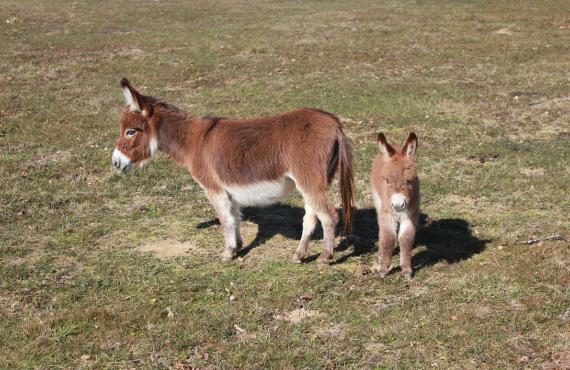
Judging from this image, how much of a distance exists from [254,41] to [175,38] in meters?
3.57

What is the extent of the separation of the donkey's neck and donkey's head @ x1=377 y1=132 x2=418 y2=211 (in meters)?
2.68

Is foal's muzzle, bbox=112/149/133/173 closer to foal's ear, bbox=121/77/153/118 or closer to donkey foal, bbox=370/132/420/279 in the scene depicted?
foal's ear, bbox=121/77/153/118

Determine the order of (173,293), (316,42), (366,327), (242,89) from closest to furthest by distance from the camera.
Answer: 1. (366,327)
2. (173,293)
3. (242,89)
4. (316,42)

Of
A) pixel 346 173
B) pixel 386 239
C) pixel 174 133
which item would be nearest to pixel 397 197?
pixel 386 239

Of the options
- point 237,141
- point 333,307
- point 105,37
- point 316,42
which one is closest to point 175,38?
point 105,37

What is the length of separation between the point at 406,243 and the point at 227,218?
2402 mm

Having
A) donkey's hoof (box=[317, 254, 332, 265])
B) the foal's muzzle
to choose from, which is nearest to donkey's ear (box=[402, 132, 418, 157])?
donkey's hoof (box=[317, 254, 332, 265])

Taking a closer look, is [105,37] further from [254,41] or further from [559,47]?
[559,47]

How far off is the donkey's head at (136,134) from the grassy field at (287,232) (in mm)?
1311

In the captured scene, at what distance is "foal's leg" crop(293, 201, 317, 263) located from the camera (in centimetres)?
803

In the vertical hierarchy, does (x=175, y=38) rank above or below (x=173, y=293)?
above

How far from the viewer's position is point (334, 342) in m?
6.40

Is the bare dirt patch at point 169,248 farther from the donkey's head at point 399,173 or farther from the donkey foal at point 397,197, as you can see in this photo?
the donkey's head at point 399,173

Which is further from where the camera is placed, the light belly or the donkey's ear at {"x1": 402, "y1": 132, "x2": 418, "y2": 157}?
the light belly
